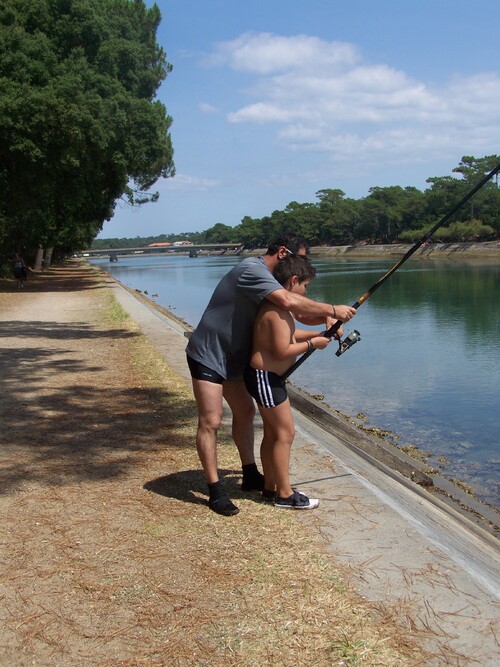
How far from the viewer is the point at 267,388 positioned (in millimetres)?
4148

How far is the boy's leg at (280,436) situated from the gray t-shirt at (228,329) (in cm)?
32

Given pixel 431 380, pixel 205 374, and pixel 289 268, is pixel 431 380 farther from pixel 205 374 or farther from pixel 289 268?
pixel 205 374

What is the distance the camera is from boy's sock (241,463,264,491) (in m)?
4.62

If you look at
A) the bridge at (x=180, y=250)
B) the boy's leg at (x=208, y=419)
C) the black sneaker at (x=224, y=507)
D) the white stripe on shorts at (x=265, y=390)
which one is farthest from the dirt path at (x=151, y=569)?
the bridge at (x=180, y=250)

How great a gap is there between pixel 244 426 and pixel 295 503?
577 millimetres

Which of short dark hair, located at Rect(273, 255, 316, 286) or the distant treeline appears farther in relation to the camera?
the distant treeline

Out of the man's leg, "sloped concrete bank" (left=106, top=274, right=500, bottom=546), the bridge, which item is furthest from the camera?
the bridge

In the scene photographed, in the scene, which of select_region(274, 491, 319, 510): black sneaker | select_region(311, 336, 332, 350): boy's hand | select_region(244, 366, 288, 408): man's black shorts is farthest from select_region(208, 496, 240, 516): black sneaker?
select_region(311, 336, 332, 350): boy's hand

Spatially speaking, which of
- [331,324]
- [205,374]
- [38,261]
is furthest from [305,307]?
[38,261]

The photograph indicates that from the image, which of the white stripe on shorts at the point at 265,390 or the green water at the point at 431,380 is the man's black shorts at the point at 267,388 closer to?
the white stripe on shorts at the point at 265,390

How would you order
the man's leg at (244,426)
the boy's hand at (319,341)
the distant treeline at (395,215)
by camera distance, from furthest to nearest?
the distant treeline at (395,215) → the man's leg at (244,426) → the boy's hand at (319,341)

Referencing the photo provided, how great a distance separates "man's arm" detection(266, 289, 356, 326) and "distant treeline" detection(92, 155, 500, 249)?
235 ft

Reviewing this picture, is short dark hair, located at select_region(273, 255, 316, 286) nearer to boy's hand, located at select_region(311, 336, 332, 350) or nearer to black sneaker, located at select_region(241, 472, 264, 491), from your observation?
boy's hand, located at select_region(311, 336, 332, 350)

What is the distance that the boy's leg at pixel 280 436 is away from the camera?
4.19 meters
